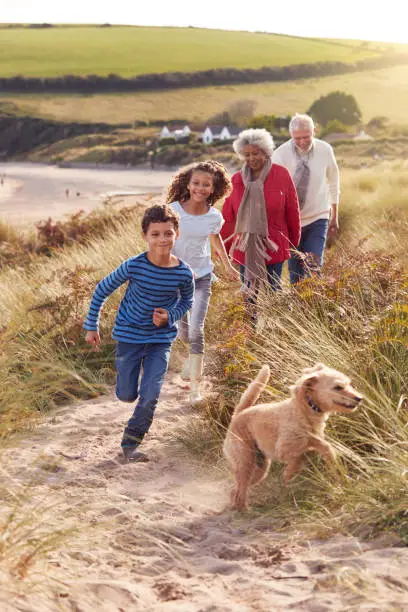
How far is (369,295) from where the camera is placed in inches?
233

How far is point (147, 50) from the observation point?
6368 inches

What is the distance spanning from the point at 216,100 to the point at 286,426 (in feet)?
484

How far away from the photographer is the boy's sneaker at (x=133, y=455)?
17.9ft

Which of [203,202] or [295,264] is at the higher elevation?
[203,202]

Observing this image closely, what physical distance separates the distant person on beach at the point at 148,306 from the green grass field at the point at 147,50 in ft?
497

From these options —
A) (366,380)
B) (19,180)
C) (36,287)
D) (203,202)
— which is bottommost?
(19,180)

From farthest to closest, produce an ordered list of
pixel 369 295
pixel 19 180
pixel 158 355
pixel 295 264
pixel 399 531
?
pixel 19 180 < pixel 295 264 < pixel 369 295 < pixel 158 355 < pixel 399 531

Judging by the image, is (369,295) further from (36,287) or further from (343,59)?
(343,59)

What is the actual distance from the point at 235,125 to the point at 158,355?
12126 cm

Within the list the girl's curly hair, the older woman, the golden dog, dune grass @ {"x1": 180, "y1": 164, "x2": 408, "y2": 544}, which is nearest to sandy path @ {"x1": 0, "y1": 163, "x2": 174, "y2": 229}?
the older woman

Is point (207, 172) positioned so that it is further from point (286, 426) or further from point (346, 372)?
point (286, 426)

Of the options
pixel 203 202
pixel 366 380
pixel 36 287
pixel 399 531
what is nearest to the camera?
pixel 399 531

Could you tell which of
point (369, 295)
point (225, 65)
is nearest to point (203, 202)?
point (369, 295)

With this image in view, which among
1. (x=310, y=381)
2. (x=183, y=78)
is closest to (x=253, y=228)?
(x=310, y=381)
